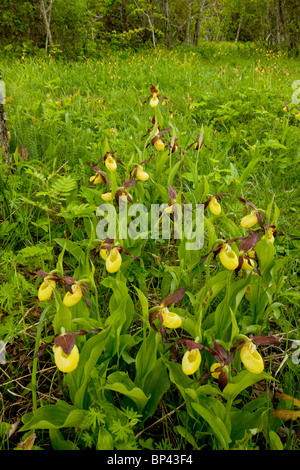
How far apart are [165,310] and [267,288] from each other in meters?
0.54

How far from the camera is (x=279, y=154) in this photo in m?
3.09

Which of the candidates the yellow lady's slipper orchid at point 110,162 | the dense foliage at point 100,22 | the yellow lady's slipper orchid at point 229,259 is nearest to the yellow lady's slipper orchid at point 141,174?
the yellow lady's slipper orchid at point 110,162

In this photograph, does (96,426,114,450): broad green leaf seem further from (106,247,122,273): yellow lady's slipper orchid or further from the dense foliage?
the dense foliage

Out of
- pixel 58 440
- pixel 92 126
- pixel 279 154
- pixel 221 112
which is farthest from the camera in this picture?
pixel 221 112

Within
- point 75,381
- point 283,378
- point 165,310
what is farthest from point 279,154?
point 75,381

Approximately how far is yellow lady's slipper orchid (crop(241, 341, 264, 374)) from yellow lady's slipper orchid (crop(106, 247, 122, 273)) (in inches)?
22.1

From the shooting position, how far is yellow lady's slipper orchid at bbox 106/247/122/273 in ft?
4.31

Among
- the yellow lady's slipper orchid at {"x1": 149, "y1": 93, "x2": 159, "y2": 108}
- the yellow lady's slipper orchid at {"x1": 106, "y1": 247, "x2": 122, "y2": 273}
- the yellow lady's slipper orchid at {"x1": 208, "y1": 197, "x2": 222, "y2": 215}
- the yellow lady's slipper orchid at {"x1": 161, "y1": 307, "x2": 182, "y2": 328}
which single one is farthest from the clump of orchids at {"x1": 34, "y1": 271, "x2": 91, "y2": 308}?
the yellow lady's slipper orchid at {"x1": 149, "y1": 93, "x2": 159, "y2": 108}

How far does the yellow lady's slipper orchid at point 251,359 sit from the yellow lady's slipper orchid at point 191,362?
5.4 inches

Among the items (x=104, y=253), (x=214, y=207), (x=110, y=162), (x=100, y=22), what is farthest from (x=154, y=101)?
(x=100, y=22)

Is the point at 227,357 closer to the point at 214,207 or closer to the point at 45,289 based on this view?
the point at 45,289

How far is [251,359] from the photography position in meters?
0.97

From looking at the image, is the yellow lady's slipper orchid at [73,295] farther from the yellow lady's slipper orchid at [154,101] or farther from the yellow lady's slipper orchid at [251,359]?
the yellow lady's slipper orchid at [154,101]
